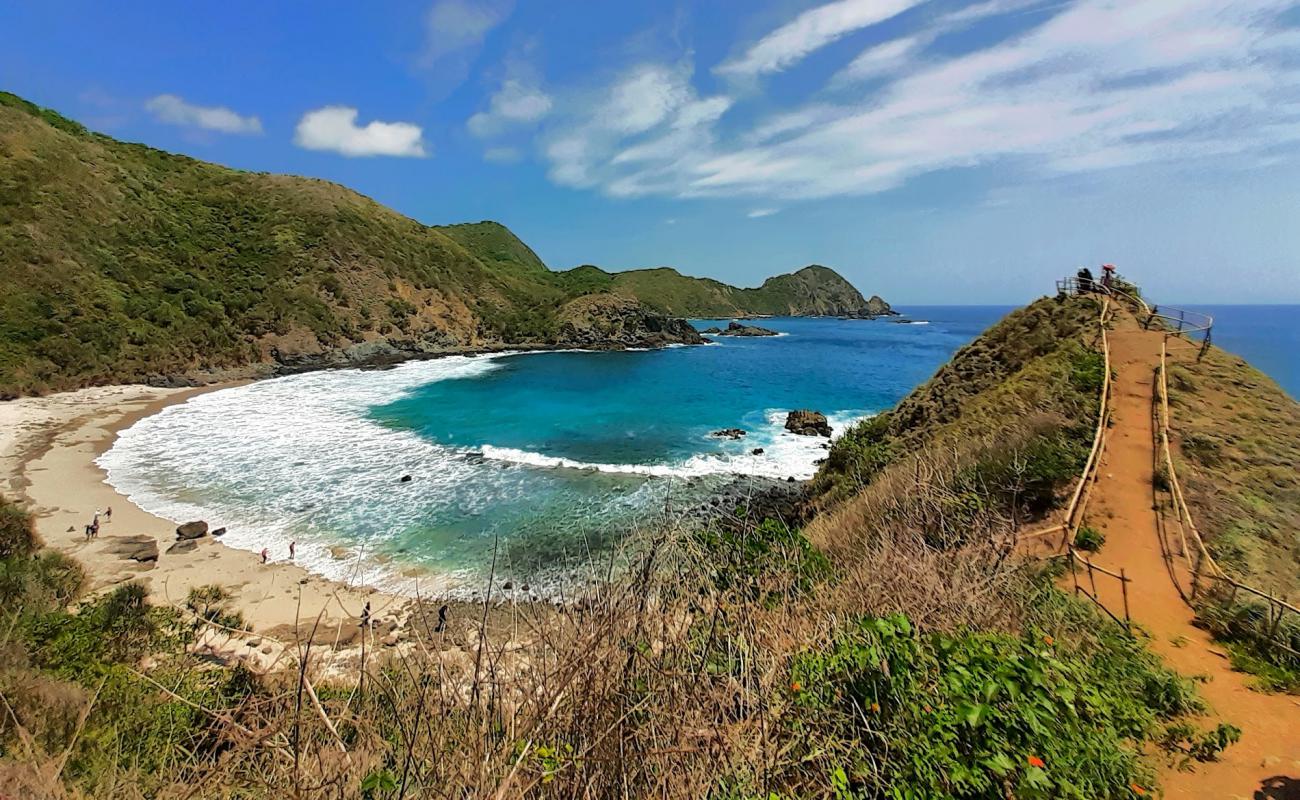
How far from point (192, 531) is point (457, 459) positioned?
1056cm

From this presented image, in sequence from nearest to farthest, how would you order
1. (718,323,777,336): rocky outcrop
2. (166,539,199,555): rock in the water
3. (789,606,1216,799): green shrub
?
(789,606,1216,799): green shrub < (166,539,199,555): rock in the water < (718,323,777,336): rocky outcrop

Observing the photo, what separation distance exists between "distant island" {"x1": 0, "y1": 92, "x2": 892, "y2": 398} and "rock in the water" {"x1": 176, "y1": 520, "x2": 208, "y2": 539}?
90.2ft

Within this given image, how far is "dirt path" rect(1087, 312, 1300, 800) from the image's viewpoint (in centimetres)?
437

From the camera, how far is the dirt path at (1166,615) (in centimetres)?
437

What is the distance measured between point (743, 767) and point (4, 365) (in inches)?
1959

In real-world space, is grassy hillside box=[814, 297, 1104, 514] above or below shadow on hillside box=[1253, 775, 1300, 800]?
above

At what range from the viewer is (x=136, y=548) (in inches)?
595

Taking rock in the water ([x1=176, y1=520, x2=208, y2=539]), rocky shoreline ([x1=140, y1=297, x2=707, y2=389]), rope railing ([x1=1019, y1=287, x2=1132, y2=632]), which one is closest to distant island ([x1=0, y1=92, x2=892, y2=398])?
rocky shoreline ([x1=140, y1=297, x2=707, y2=389])

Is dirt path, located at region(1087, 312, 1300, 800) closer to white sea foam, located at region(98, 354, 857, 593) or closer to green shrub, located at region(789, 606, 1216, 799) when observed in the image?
green shrub, located at region(789, 606, 1216, 799)

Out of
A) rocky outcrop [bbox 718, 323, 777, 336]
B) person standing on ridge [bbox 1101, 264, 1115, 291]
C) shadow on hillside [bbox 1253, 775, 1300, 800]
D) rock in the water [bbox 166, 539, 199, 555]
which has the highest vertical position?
person standing on ridge [bbox 1101, 264, 1115, 291]

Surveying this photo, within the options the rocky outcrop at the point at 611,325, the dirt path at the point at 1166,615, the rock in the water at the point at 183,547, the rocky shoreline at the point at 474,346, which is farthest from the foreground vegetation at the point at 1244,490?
the rocky outcrop at the point at 611,325

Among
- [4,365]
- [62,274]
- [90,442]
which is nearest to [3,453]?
[90,442]

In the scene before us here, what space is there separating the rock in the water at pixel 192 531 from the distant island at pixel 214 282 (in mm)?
27494

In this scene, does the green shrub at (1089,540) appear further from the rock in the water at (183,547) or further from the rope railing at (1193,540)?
the rock in the water at (183,547)
